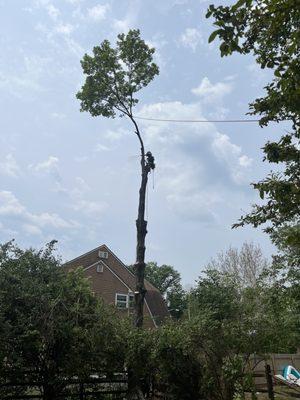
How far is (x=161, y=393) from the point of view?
10609mm

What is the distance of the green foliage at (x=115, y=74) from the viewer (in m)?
16.1

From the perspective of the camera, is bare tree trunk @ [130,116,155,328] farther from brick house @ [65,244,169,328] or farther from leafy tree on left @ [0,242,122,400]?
brick house @ [65,244,169,328]

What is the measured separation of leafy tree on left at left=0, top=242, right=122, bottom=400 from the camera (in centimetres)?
977

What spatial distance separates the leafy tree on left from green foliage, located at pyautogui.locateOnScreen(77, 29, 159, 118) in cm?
756

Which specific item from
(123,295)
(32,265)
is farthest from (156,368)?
(123,295)

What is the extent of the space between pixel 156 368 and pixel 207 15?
30.0 ft

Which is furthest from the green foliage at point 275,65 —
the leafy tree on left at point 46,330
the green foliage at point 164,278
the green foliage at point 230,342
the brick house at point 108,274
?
the green foliage at point 164,278

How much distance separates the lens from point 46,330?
32.8ft

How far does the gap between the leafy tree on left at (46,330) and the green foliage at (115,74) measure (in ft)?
24.8

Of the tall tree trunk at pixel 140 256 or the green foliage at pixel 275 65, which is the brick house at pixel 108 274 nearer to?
the tall tree trunk at pixel 140 256

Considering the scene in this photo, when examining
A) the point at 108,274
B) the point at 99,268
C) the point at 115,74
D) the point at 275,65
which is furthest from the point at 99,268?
the point at 275,65

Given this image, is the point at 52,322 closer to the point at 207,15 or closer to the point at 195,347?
the point at 195,347

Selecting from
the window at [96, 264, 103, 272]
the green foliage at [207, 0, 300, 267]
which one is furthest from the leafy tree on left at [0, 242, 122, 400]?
the window at [96, 264, 103, 272]

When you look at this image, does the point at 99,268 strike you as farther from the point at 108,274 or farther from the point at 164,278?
the point at 164,278
